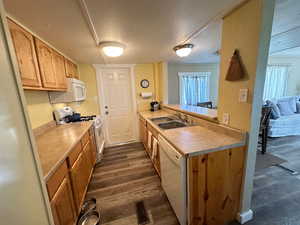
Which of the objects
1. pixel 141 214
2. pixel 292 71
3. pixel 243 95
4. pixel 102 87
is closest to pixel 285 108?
pixel 292 71

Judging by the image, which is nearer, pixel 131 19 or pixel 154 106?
pixel 131 19

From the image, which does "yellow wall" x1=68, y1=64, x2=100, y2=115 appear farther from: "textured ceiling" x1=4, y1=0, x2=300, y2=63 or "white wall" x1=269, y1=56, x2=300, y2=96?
Answer: "white wall" x1=269, y1=56, x2=300, y2=96

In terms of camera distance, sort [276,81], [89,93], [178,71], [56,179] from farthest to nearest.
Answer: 1. [276,81]
2. [178,71]
3. [89,93]
4. [56,179]

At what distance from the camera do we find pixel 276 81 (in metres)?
4.52

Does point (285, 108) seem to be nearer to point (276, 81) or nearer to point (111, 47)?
point (276, 81)

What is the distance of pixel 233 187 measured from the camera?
4.35ft

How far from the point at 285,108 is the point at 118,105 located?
461cm

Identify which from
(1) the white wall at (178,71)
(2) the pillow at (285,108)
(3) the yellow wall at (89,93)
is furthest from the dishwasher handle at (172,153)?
(2) the pillow at (285,108)

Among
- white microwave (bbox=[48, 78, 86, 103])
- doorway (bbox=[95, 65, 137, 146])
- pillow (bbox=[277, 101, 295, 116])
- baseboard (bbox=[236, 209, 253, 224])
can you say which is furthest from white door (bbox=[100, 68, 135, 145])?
pillow (bbox=[277, 101, 295, 116])

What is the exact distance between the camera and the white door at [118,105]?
3.44m

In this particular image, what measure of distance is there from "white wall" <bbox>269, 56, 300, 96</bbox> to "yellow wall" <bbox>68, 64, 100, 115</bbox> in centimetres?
571

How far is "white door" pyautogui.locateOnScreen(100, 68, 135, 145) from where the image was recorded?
3.44 meters

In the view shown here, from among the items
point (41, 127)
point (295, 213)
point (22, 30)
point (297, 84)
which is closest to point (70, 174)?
point (41, 127)

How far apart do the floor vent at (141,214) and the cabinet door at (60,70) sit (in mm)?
2062
